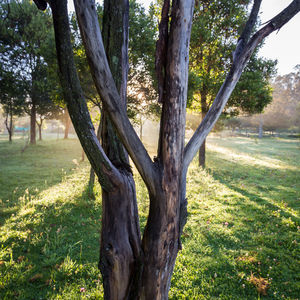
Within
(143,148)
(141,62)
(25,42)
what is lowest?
(143,148)

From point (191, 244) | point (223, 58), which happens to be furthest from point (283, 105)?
point (191, 244)

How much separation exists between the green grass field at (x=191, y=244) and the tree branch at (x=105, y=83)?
2630 millimetres

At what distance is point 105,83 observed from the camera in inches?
63.9

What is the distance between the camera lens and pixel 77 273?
3.49m

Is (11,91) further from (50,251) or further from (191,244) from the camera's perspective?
(191,244)

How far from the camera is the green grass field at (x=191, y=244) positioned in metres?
3.20

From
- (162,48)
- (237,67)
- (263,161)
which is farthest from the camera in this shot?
(263,161)

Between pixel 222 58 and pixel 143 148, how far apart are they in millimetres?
10538

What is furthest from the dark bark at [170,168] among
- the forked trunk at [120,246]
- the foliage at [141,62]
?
the foliage at [141,62]

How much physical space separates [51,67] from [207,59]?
787cm

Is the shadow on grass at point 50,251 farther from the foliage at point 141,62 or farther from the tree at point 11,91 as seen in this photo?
the tree at point 11,91

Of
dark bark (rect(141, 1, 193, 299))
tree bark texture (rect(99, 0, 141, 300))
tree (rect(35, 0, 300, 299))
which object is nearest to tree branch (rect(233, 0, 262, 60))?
tree (rect(35, 0, 300, 299))

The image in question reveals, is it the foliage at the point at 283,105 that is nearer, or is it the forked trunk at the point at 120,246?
the forked trunk at the point at 120,246

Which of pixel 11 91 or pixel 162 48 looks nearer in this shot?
pixel 162 48
